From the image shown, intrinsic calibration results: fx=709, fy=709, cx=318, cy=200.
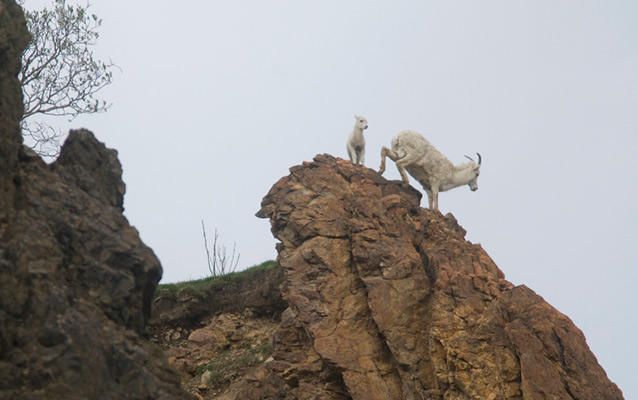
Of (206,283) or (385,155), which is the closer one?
(385,155)

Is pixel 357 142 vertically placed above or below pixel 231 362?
above

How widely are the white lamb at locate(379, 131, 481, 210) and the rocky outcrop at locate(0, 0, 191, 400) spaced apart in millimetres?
10047

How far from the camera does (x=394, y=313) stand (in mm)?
14656

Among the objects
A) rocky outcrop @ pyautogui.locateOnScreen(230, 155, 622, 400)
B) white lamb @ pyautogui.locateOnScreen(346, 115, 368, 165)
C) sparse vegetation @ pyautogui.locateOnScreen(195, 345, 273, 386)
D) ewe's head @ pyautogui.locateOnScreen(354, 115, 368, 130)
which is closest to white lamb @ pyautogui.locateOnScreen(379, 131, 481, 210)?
rocky outcrop @ pyautogui.locateOnScreen(230, 155, 622, 400)

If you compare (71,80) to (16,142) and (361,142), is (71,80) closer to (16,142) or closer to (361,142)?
(361,142)

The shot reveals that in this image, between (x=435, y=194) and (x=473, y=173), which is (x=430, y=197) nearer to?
(x=435, y=194)

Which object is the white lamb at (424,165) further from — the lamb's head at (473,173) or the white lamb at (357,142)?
the white lamb at (357,142)

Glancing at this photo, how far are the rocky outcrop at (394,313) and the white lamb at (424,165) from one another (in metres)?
0.75

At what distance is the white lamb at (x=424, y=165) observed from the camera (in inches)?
680

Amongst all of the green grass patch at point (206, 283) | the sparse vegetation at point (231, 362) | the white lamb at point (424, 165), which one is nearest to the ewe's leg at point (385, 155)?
the white lamb at point (424, 165)

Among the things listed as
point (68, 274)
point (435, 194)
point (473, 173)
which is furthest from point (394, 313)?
point (68, 274)

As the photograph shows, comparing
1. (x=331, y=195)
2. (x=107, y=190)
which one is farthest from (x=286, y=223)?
(x=107, y=190)

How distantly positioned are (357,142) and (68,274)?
12.7m

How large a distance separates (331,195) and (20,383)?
35.5 ft
